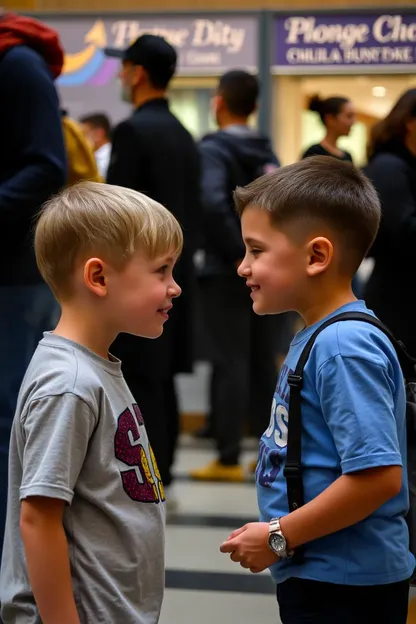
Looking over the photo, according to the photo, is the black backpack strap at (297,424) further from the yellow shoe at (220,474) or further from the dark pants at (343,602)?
the yellow shoe at (220,474)

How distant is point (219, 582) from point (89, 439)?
1488 millimetres

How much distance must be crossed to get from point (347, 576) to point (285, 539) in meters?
0.11

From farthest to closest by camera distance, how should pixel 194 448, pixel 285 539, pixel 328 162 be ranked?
pixel 194 448, pixel 328 162, pixel 285 539

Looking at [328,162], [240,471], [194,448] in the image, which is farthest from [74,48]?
[328,162]

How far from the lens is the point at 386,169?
3.21 meters

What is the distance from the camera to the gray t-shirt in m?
1.39

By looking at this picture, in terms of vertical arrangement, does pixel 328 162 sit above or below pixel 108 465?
above

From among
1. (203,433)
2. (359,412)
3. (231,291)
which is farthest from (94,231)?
(203,433)

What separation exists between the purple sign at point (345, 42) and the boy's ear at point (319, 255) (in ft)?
13.4

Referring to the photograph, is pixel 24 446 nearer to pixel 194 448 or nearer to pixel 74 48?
pixel 194 448

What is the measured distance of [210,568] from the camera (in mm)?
2934

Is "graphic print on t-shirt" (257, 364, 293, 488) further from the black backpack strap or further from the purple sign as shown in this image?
the purple sign

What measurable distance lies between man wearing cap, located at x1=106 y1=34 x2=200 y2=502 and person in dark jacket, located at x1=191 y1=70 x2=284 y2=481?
52cm

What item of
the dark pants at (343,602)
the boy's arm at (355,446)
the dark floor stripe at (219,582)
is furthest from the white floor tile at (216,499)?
the boy's arm at (355,446)
